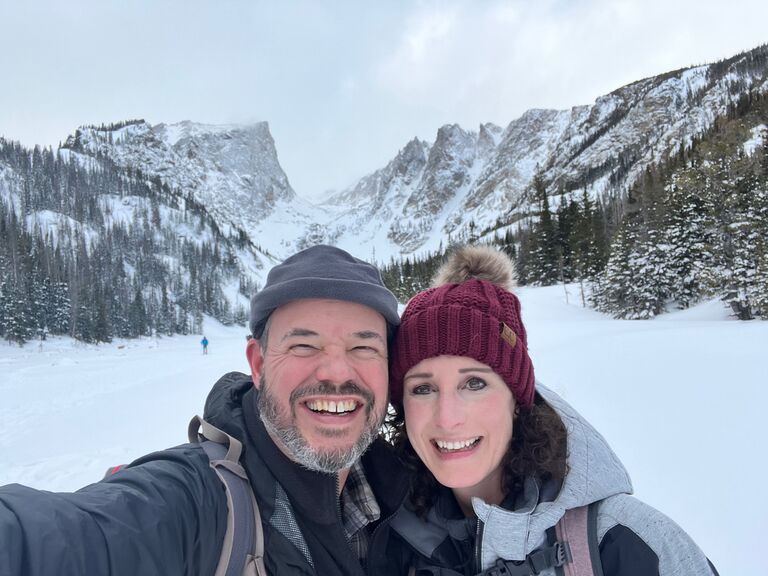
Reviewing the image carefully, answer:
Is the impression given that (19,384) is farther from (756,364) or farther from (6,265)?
(6,265)

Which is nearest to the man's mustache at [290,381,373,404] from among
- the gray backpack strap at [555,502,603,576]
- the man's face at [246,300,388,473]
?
the man's face at [246,300,388,473]

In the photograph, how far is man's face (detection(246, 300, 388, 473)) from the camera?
173 cm

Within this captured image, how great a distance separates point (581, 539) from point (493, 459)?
47cm

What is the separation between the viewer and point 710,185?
1741cm

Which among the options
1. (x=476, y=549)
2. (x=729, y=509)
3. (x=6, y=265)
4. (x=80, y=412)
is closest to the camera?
(x=476, y=549)

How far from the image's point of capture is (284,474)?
1.58m

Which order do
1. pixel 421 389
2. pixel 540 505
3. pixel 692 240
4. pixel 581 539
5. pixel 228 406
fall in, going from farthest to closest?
pixel 692 240 < pixel 421 389 < pixel 228 406 < pixel 540 505 < pixel 581 539

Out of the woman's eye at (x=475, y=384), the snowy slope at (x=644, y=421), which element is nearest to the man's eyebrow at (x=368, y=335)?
the woman's eye at (x=475, y=384)

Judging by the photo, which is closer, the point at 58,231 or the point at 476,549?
the point at 476,549

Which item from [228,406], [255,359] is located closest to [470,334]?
[255,359]

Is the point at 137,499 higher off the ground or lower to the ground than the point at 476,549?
higher

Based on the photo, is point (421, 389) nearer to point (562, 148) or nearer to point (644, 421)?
point (644, 421)

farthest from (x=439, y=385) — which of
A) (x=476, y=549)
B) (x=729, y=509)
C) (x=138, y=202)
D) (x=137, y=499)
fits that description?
(x=138, y=202)

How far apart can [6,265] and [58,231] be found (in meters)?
38.3
